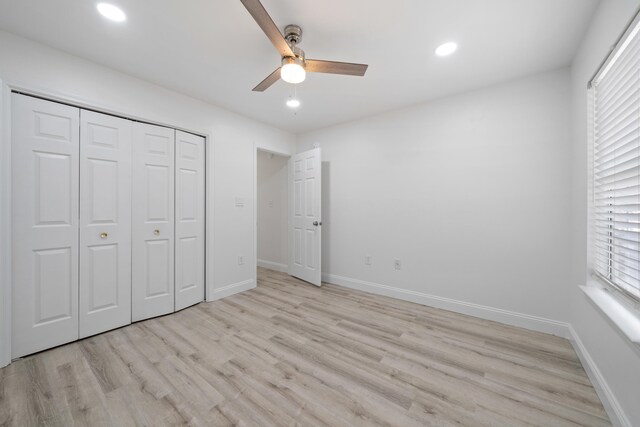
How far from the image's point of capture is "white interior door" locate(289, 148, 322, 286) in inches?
145

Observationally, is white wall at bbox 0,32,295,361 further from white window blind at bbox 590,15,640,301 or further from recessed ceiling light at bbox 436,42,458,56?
white window blind at bbox 590,15,640,301

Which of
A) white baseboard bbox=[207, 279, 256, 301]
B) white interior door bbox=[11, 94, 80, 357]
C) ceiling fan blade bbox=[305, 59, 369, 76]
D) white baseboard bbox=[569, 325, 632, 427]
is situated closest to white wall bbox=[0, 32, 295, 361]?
white baseboard bbox=[207, 279, 256, 301]

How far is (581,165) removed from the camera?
1950 mm

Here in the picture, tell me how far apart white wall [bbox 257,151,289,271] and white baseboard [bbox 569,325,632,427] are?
372cm

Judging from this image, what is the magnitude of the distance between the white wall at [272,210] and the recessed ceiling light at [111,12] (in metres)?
2.88

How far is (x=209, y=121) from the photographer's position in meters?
3.07

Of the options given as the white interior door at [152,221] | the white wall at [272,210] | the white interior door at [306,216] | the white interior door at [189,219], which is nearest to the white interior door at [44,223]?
the white interior door at [152,221]

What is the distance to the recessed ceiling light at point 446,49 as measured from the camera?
1956 millimetres

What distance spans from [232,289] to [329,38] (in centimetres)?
309

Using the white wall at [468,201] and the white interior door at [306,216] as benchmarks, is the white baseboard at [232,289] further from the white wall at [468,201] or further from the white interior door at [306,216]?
the white wall at [468,201]

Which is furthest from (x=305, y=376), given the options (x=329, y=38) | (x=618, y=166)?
(x=329, y=38)

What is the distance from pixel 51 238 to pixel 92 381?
1.23m

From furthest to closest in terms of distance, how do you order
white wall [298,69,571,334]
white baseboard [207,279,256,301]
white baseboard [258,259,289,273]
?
white baseboard [258,259,289,273], white baseboard [207,279,256,301], white wall [298,69,571,334]

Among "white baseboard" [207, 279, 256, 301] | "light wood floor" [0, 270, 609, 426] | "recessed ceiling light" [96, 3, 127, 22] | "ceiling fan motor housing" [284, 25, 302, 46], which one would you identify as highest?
"recessed ceiling light" [96, 3, 127, 22]
